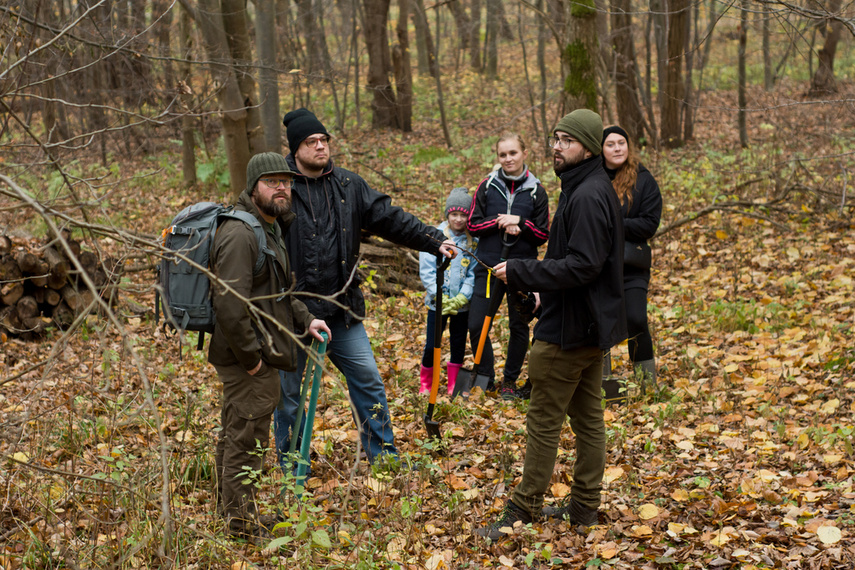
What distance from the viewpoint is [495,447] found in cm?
525

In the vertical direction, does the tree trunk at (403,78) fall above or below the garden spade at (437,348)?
above

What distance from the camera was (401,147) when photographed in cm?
1744

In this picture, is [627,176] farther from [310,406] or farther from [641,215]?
[310,406]

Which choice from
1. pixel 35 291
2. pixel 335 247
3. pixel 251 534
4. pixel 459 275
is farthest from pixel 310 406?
pixel 35 291

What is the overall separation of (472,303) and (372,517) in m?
2.30

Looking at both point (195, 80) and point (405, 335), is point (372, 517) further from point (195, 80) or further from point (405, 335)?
point (195, 80)

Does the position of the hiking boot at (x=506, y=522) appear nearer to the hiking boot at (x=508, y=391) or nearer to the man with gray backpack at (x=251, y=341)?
the man with gray backpack at (x=251, y=341)

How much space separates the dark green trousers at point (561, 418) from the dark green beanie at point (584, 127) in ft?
3.71

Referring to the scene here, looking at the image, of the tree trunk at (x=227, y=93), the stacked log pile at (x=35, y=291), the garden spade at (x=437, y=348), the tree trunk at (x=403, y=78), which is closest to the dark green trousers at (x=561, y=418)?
the garden spade at (x=437, y=348)

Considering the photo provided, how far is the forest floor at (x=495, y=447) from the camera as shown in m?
3.69

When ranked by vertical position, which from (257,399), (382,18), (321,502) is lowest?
(321,502)

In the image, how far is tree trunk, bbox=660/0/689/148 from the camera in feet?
47.2

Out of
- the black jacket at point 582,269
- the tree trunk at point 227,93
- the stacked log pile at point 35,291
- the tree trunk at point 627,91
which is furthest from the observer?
the tree trunk at point 627,91

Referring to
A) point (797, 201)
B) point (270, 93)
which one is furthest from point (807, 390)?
point (270, 93)
